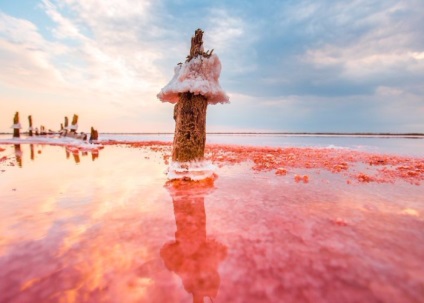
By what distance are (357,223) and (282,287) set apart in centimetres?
228

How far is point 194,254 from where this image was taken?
8.71ft

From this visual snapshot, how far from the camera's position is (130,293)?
1970mm

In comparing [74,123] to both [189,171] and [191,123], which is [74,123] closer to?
[191,123]

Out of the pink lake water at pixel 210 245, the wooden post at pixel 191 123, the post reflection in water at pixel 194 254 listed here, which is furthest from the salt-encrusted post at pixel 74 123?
the post reflection in water at pixel 194 254

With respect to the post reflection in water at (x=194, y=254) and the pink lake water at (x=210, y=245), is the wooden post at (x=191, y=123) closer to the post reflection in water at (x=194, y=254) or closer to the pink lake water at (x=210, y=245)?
the pink lake water at (x=210, y=245)

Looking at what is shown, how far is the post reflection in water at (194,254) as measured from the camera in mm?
2097

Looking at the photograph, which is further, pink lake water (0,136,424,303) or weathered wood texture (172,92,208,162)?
weathered wood texture (172,92,208,162)

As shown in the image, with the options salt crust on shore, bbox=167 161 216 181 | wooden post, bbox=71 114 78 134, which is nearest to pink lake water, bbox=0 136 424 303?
salt crust on shore, bbox=167 161 216 181

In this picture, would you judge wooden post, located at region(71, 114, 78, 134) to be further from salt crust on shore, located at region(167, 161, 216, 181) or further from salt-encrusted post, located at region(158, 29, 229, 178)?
salt crust on shore, located at region(167, 161, 216, 181)

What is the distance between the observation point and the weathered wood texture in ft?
23.1

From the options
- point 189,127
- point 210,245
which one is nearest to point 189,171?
point 189,127

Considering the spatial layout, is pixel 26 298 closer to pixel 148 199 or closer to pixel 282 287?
pixel 282 287

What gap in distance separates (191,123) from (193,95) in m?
0.86

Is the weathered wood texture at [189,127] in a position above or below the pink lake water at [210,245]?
above
